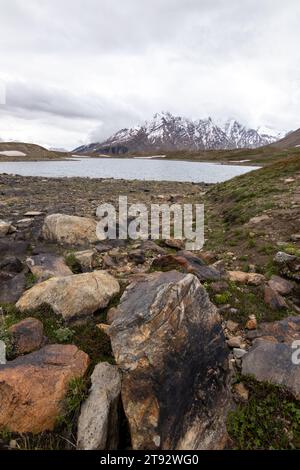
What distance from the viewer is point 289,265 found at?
9891mm

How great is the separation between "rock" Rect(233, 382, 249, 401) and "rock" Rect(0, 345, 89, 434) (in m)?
2.76

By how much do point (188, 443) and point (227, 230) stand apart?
13.1 meters

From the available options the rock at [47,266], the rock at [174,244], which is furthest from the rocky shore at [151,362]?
the rock at [174,244]

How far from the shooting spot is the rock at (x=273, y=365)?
17.3 ft

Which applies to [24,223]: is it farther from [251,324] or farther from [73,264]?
[251,324]

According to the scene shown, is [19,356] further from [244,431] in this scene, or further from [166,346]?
[244,431]

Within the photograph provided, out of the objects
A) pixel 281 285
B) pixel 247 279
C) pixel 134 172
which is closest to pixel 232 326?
pixel 247 279

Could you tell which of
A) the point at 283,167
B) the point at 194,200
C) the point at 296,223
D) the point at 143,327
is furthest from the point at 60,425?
the point at 283,167

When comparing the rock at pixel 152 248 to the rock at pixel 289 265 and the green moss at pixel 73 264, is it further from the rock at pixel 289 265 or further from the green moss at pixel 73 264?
the rock at pixel 289 265

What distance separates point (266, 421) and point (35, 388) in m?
3.78

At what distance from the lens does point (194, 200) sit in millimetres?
28938

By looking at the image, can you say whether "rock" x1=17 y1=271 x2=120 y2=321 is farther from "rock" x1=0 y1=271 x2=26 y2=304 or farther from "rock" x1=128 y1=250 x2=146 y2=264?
"rock" x1=128 y1=250 x2=146 y2=264

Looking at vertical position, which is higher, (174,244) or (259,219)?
(259,219)

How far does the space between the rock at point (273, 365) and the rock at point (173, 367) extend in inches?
29.9
